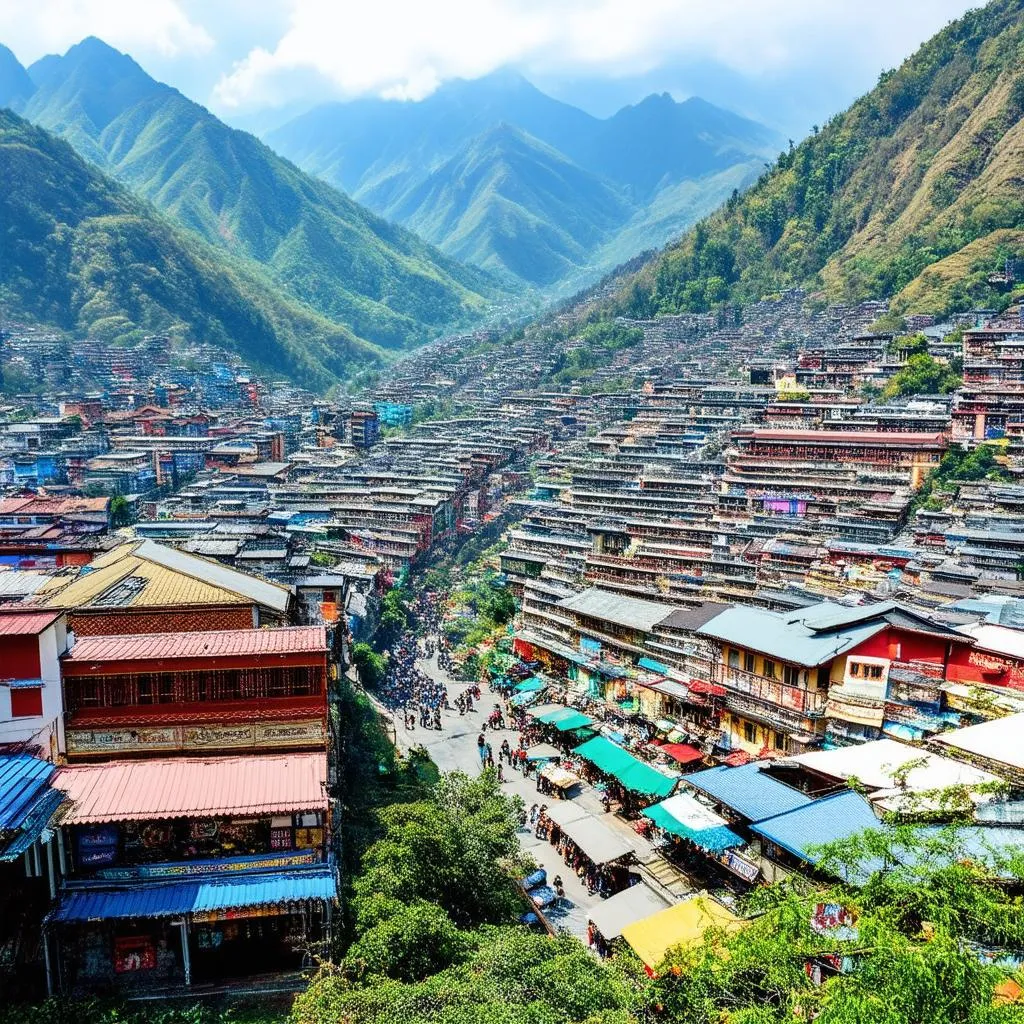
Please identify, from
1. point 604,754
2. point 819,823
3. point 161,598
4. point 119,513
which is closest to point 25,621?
point 161,598

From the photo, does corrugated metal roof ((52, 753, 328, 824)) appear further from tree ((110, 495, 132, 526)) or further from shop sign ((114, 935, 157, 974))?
tree ((110, 495, 132, 526))

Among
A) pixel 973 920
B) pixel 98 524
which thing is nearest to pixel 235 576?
pixel 973 920

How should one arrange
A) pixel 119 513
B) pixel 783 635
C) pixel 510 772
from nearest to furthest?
1. pixel 783 635
2. pixel 510 772
3. pixel 119 513

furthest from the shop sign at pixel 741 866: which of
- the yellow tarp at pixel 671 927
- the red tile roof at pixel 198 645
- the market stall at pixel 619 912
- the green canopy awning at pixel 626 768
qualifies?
the red tile roof at pixel 198 645

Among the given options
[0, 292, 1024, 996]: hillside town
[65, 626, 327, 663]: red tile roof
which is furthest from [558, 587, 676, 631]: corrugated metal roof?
[65, 626, 327, 663]: red tile roof

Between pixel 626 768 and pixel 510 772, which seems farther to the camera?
pixel 510 772

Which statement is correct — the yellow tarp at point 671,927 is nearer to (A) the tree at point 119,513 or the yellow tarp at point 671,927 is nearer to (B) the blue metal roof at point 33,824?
(B) the blue metal roof at point 33,824

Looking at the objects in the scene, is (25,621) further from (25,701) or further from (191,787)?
(191,787)
